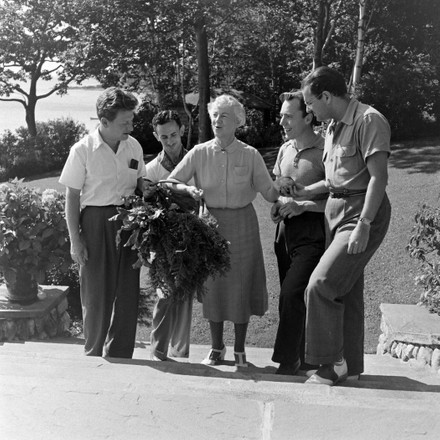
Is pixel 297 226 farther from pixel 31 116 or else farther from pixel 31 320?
pixel 31 116

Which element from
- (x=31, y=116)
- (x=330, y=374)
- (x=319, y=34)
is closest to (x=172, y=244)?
A: (x=330, y=374)

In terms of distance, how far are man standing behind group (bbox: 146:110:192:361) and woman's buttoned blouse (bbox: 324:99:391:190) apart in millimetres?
1409

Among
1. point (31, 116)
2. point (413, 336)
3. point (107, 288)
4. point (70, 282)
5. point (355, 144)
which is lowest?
point (413, 336)

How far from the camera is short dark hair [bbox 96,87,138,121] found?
425 cm

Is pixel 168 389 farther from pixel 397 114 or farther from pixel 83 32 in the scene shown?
pixel 83 32

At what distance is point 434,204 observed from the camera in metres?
10.8

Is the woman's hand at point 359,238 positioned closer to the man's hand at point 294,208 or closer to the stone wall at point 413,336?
the man's hand at point 294,208

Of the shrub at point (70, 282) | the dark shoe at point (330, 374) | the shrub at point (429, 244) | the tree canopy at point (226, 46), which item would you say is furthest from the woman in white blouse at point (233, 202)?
the tree canopy at point (226, 46)

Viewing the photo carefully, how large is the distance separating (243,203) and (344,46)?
57.5 feet

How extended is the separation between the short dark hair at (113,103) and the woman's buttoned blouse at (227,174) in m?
0.56

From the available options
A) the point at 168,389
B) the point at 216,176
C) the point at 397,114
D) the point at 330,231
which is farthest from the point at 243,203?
the point at 397,114

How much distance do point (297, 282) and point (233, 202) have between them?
69 centimetres

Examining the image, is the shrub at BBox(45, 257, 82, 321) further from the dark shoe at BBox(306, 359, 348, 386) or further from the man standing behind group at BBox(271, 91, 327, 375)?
the dark shoe at BBox(306, 359, 348, 386)

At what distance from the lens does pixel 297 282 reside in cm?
428
